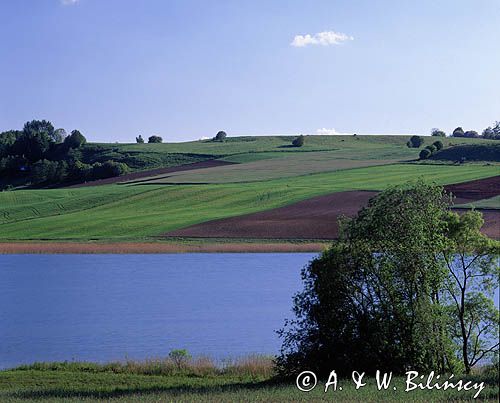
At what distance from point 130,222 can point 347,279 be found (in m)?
51.2

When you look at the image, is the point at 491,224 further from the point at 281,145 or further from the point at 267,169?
the point at 281,145

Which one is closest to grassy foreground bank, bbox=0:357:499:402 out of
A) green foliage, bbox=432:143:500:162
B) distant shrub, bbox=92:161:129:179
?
green foliage, bbox=432:143:500:162

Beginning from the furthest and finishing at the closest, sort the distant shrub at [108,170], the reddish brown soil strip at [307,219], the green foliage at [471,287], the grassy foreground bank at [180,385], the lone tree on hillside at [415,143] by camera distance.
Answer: the lone tree on hillside at [415,143], the distant shrub at [108,170], the reddish brown soil strip at [307,219], the green foliage at [471,287], the grassy foreground bank at [180,385]

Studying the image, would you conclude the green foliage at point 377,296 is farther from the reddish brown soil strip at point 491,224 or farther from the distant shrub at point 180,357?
the reddish brown soil strip at point 491,224

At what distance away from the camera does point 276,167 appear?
11381cm

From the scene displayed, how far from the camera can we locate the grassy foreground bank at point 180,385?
1873 centimetres

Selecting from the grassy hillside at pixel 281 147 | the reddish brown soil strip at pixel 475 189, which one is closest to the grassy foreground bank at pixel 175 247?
the reddish brown soil strip at pixel 475 189

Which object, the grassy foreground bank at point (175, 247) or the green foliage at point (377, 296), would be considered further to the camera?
the grassy foreground bank at point (175, 247)

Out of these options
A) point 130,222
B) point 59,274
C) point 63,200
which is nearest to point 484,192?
point 130,222

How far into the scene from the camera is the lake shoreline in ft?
192

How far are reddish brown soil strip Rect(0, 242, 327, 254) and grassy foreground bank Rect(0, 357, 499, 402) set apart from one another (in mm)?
29864

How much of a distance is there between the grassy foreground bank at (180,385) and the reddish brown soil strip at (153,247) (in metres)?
29.9

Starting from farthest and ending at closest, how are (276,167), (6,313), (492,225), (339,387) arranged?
(276,167) → (492,225) → (6,313) → (339,387)

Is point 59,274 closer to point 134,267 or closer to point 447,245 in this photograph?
point 134,267
